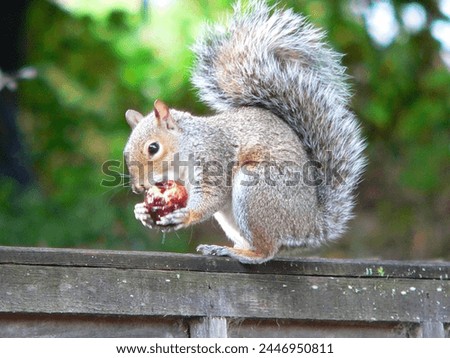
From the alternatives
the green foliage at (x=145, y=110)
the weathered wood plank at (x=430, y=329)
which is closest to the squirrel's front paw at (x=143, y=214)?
the weathered wood plank at (x=430, y=329)

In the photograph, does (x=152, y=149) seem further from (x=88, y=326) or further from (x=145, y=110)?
(x=145, y=110)

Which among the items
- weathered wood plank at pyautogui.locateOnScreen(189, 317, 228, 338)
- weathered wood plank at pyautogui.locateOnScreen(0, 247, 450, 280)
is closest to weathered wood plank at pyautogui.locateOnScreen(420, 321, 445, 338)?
weathered wood plank at pyautogui.locateOnScreen(0, 247, 450, 280)

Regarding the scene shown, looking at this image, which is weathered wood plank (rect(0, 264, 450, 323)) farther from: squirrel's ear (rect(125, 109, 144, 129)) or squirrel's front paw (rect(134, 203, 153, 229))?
squirrel's ear (rect(125, 109, 144, 129))

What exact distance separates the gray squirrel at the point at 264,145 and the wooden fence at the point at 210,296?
10.2 inches

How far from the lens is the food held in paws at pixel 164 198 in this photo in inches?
112

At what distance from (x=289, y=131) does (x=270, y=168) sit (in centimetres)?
20

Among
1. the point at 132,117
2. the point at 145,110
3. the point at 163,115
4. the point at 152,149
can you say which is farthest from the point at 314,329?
the point at 145,110

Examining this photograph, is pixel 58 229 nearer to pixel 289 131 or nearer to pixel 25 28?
pixel 25 28

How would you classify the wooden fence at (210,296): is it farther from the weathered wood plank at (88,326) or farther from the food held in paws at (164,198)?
the food held in paws at (164,198)

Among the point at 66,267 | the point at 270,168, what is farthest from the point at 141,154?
the point at 66,267

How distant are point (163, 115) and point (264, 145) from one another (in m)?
0.43

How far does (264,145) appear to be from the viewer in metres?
2.95

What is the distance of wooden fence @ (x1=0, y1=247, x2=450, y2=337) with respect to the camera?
84.1 inches

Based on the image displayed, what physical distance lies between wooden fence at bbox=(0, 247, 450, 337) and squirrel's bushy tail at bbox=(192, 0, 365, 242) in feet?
1.64
